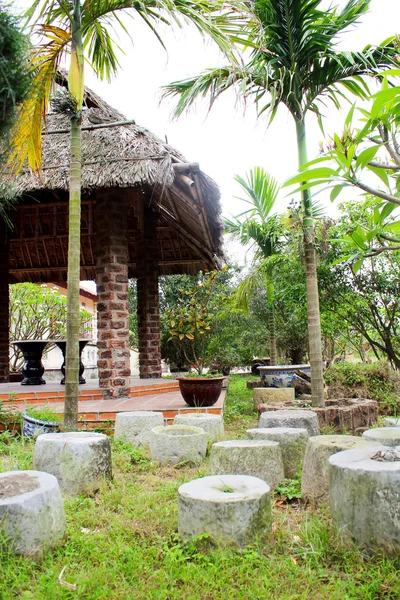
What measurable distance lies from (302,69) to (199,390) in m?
3.80

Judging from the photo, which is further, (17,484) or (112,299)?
(112,299)

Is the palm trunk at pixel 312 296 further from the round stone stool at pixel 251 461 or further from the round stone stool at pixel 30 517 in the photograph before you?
the round stone stool at pixel 30 517

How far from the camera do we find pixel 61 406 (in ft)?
19.9

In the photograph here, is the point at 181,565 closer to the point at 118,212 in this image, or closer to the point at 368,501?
the point at 368,501

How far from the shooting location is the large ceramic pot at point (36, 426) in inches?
187

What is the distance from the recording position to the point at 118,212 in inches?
268

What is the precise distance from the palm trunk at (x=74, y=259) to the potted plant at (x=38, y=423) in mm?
585

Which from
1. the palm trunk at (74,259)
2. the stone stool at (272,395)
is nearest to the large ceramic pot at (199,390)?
the palm trunk at (74,259)

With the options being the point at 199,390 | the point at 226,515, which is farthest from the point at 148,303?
the point at 226,515

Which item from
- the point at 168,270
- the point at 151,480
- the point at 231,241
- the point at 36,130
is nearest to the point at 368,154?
the point at 151,480

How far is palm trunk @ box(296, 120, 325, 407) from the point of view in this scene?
5312 mm

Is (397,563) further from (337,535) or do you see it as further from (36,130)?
(36,130)

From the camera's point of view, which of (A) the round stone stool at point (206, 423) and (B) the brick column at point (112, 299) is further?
(B) the brick column at point (112, 299)

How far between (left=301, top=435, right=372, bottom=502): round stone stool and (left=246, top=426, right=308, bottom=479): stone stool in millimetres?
540
